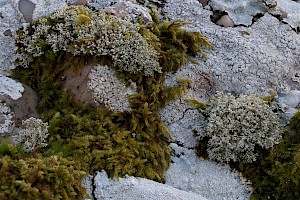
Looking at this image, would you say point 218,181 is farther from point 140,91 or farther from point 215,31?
point 215,31

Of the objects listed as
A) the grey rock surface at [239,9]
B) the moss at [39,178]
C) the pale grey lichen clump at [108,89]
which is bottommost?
the moss at [39,178]

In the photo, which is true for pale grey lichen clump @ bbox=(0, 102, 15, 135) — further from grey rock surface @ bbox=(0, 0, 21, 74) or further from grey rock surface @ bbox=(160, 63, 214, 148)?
grey rock surface @ bbox=(160, 63, 214, 148)

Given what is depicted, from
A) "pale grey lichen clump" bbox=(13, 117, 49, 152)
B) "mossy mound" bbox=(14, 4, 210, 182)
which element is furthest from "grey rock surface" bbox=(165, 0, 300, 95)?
"pale grey lichen clump" bbox=(13, 117, 49, 152)

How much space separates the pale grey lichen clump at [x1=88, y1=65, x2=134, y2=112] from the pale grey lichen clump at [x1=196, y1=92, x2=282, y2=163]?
32.7 inches

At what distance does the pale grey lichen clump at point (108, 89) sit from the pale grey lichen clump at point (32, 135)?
0.62m

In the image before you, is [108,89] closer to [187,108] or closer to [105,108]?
[105,108]

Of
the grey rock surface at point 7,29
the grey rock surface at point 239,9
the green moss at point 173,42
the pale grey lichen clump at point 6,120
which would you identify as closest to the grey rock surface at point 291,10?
the grey rock surface at point 239,9

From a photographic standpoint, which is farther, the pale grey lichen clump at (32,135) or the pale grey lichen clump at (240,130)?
the pale grey lichen clump at (240,130)

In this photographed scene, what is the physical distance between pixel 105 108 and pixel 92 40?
2.31 ft

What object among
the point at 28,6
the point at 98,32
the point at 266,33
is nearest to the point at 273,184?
the point at 266,33

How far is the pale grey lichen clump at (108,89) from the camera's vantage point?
14.5 feet

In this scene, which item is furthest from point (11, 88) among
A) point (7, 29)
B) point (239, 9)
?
point (239, 9)

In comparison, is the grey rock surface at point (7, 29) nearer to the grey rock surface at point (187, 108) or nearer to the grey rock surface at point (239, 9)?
the grey rock surface at point (187, 108)

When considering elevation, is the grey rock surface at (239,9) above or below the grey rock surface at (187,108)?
above
